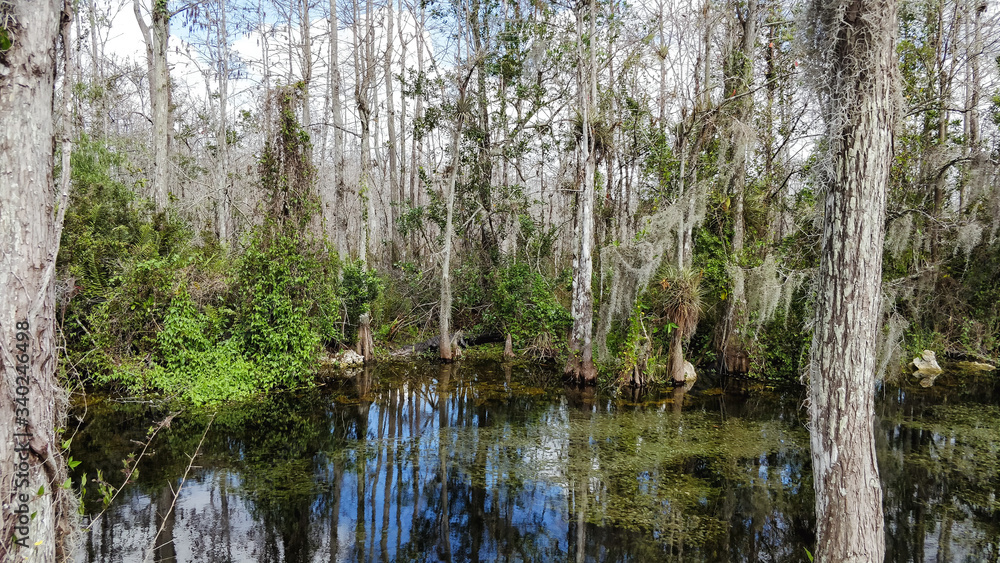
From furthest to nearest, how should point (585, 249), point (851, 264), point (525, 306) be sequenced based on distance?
1. point (525, 306)
2. point (585, 249)
3. point (851, 264)

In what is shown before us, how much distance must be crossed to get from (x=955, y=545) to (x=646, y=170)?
10.0 m

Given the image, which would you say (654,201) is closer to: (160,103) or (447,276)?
(447,276)

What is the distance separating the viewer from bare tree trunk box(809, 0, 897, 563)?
3.58 meters

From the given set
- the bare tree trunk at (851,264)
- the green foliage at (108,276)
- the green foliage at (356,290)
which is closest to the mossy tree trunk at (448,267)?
the green foliage at (356,290)

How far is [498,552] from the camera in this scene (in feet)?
16.5

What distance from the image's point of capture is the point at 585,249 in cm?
1077

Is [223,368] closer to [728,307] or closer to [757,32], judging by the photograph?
[728,307]

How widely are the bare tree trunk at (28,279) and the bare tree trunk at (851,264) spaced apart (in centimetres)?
466

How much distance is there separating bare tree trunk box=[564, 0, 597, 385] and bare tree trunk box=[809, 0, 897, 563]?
22.5ft

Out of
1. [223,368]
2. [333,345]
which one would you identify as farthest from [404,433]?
[333,345]

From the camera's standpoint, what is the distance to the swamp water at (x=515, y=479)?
5062mm

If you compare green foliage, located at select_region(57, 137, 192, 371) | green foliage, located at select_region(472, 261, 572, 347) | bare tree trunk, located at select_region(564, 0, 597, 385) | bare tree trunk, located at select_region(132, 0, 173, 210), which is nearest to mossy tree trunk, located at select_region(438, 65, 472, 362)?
green foliage, located at select_region(472, 261, 572, 347)

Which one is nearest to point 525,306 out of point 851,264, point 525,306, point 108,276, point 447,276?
point 525,306

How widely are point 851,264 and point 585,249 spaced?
7172 millimetres
